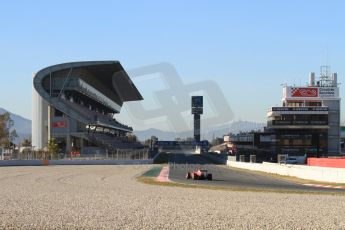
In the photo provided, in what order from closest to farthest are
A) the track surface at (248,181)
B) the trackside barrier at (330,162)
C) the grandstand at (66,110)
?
the track surface at (248,181)
the trackside barrier at (330,162)
the grandstand at (66,110)

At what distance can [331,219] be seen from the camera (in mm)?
20016

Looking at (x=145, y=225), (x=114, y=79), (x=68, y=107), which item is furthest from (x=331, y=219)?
(x=114, y=79)

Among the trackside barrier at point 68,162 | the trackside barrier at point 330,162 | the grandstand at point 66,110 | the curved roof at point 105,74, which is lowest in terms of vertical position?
the trackside barrier at point 68,162

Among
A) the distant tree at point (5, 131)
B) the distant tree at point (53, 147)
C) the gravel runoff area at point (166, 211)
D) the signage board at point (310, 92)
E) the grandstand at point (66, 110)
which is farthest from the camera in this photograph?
the signage board at point (310, 92)

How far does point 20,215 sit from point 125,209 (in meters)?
3.98

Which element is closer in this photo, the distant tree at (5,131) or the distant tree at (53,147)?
the distant tree at (53,147)

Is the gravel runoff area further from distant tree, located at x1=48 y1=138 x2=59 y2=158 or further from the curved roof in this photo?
the curved roof

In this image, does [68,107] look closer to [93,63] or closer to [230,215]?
[93,63]

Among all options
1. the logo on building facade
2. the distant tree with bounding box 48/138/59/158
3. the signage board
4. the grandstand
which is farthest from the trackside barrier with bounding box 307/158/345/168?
the logo on building facade

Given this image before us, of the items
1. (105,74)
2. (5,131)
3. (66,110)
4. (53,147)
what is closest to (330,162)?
(53,147)

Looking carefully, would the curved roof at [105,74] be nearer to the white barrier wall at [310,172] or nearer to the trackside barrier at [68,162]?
the trackside barrier at [68,162]

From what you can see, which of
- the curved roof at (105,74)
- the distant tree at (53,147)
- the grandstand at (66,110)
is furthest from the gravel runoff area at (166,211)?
the curved roof at (105,74)

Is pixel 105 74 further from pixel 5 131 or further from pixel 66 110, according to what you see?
pixel 5 131

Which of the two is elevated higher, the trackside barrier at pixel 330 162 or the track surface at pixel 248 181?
the trackside barrier at pixel 330 162
